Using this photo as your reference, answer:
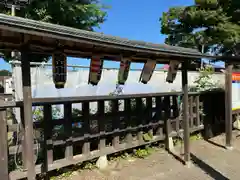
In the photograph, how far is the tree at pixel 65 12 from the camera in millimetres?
8875

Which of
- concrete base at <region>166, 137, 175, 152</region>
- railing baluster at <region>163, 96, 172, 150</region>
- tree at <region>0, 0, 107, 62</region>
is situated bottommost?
concrete base at <region>166, 137, 175, 152</region>

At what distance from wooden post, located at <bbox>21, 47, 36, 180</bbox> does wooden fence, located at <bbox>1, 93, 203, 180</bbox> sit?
214mm

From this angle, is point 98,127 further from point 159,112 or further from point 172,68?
point 172,68

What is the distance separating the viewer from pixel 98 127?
358cm

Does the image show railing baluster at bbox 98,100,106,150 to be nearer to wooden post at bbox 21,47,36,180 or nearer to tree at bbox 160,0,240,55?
wooden post at bbox 21,47,36,180

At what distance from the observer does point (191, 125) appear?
5.05 metres

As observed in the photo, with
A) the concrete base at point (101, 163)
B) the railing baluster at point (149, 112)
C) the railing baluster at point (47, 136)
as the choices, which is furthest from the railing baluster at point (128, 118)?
the railing baluster at point (47, 136)

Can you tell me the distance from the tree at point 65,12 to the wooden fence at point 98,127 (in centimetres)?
519

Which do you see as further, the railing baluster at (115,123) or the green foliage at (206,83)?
the green foliage at (206,83)

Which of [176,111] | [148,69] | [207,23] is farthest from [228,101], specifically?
[207,23]

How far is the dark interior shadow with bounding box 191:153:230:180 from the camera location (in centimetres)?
338

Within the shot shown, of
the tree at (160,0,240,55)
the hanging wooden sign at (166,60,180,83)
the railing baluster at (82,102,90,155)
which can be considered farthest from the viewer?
the tree at (160,0,240,55)

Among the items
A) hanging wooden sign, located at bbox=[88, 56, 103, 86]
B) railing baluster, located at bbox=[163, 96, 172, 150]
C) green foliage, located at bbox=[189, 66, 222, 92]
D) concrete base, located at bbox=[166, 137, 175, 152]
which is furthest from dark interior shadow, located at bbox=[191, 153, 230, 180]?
hanging wooden sign, located at bbox=[88, 56, 103, 86]

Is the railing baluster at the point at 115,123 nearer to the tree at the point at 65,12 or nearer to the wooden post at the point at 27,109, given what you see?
the wooden post at the point at 27,109
